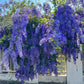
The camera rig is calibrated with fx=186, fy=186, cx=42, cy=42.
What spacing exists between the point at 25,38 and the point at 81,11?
8.58ft

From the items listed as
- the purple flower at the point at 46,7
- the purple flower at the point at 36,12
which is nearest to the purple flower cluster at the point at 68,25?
the purple flower at the point at 36,12

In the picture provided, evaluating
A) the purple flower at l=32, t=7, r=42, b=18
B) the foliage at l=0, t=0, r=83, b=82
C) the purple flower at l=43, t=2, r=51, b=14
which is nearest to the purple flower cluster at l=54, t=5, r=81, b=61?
the foliage at l=0, t=0, r=83, b=82

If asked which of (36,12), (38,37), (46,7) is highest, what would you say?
(46,7)

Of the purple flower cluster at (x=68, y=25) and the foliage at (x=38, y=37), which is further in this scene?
the purple flower cluster at (x=68, y=25)

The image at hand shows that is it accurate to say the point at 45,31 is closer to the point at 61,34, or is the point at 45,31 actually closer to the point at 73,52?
the point at 61,34

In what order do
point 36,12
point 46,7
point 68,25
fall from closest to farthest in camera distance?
point 68,25
point 36,12
point 46,7

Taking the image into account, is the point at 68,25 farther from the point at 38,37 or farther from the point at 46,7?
the point at 46,7

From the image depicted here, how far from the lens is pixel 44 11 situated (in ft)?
25.4

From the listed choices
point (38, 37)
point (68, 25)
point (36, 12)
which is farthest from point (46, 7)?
point (38, 37)

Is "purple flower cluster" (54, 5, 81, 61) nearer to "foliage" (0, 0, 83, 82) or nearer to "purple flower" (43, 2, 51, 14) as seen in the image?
"foliage" (0, 0, 83, 82)

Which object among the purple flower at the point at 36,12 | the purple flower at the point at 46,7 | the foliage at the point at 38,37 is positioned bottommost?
the foliage at the point at 38,37

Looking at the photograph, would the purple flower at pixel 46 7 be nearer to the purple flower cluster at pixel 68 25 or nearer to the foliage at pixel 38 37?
the foliage at pixel 38 37

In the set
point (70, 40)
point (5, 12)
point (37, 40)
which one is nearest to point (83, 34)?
point (70, 40)

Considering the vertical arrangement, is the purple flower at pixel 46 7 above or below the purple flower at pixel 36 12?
above
